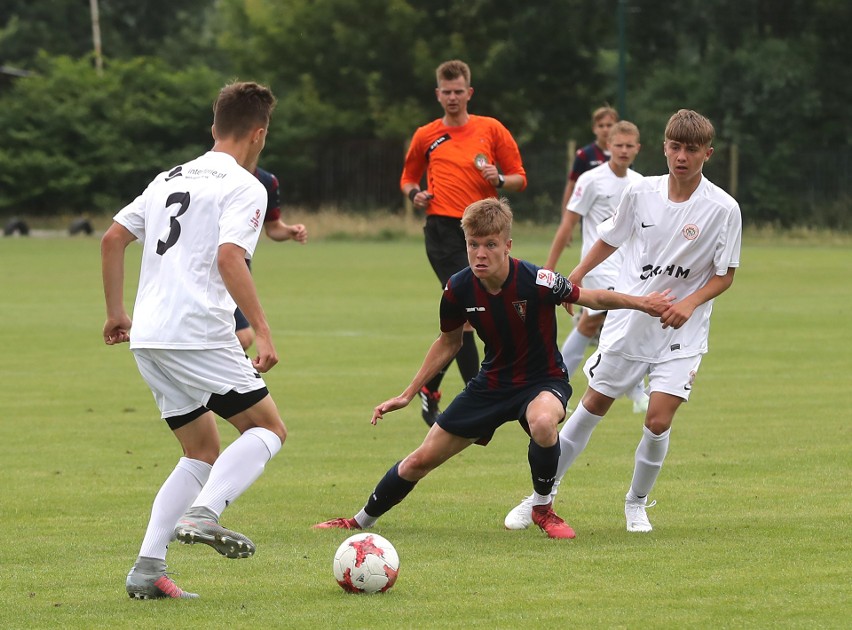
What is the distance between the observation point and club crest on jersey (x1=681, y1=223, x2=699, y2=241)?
22.7 ft

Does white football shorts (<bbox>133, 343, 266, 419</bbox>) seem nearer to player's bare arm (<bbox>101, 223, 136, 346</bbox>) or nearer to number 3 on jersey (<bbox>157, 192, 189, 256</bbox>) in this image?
player's bare arm (<bbox>101, 223, 136, 346</bbox>)

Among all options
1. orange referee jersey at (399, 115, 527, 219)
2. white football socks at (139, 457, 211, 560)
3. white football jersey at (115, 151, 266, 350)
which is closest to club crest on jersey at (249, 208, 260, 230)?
white football jersey at (115, 151, 266, 350)

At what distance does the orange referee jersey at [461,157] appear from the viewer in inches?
426

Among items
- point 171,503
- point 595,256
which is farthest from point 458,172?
point 171,503

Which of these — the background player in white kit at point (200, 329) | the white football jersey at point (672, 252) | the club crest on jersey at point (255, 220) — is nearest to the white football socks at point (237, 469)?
the background player in white kit at point (200, 329)

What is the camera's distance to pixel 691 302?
22.3 feet

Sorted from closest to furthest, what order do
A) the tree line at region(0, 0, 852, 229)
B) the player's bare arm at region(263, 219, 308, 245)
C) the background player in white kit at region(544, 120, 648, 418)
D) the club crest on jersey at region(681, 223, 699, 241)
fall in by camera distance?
the club crest on jersey at region(681, 223, 699, 241), the player's bare arm at region(263, 219, 308, 245), the background player in white kit at region(544, 120, 648, 418), the tree line at region(0, 0, 852, 229)

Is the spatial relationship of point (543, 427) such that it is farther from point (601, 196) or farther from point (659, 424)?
point (601, 196)

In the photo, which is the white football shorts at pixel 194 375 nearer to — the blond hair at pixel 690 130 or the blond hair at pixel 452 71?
the blond hair at pixel 690 130

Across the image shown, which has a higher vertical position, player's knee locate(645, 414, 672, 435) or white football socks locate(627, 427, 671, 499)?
player's knee locate(645, 414, 672, 435)

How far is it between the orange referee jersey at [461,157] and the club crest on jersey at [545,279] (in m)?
4.22

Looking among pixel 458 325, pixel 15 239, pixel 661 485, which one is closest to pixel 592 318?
pixel 661 485

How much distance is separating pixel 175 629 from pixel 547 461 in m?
2.20

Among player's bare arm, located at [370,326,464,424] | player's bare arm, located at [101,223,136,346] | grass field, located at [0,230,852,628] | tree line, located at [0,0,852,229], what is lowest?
tree line, located at [0,0,852,229]
